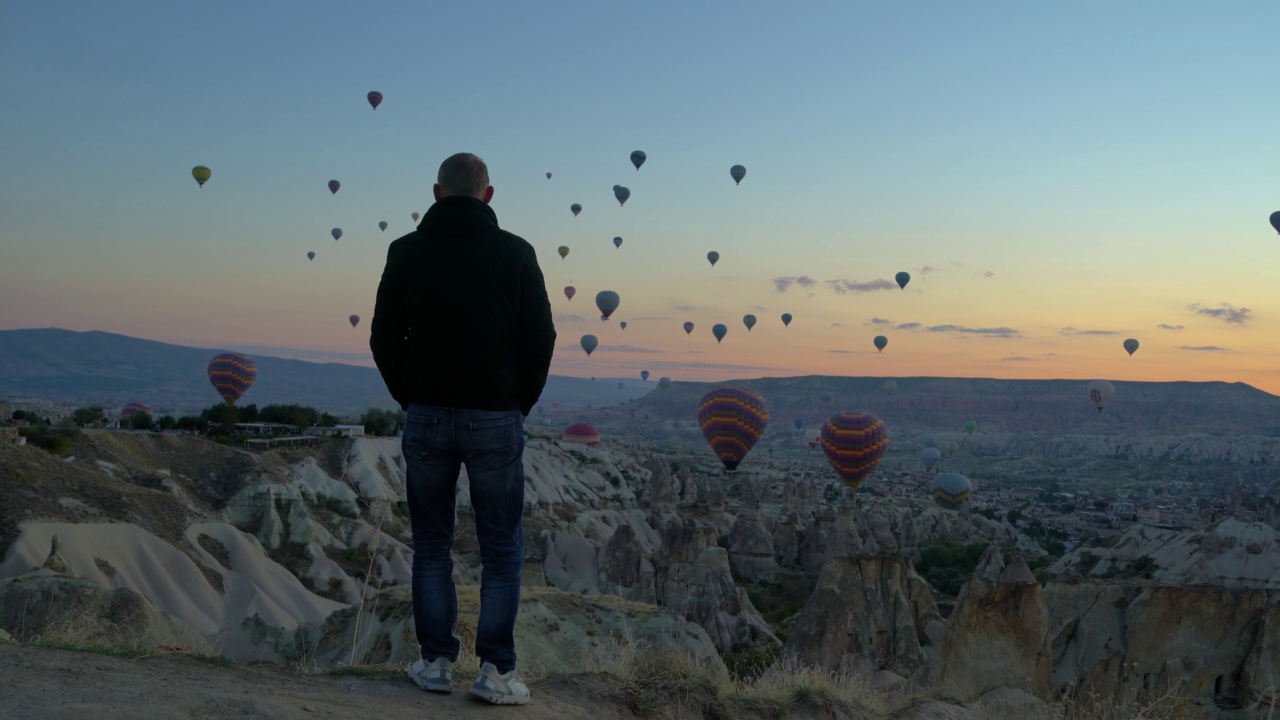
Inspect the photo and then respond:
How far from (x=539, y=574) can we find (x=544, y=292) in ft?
93.7

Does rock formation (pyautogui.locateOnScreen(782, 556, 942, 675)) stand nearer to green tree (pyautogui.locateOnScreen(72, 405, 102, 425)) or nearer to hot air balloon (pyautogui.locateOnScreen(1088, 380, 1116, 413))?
green tree (pyautogui.locateOnScreen(72, 405, 102, 425))

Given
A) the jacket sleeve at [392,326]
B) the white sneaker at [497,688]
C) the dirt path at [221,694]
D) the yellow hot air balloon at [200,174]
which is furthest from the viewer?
the yellow hot air balloon at [200,174]

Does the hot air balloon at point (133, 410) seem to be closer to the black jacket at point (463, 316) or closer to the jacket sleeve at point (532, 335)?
the black jacket at point (463, 316)

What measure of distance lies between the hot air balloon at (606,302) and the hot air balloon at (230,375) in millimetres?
19866

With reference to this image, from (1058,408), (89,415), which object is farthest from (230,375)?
(1058,408)

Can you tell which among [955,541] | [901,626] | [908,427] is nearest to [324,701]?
[901,626]

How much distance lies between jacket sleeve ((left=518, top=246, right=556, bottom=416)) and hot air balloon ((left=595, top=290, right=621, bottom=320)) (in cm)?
3913

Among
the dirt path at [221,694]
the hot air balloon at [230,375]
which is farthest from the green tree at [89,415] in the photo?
the dirt path at [221,694]

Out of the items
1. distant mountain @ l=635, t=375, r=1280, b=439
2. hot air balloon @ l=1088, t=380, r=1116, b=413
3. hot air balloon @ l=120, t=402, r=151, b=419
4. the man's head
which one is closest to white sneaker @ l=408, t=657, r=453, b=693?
the man's head

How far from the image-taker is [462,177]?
3.40 m

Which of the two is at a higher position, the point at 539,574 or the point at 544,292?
the point at 544,292

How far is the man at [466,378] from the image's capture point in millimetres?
3230

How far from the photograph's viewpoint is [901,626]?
18.4 m

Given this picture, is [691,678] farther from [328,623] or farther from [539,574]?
[539,574]
